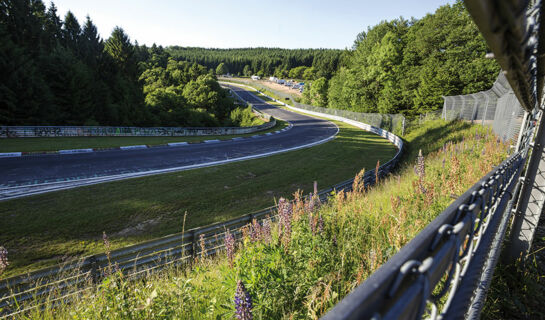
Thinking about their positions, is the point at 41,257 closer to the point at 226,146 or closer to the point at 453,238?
the point at 453,238

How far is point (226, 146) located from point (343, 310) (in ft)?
83.5

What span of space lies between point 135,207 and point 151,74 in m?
69.3

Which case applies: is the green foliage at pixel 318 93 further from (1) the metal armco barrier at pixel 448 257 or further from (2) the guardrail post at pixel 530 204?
(1) the metal armco barrier at pixel 448 257

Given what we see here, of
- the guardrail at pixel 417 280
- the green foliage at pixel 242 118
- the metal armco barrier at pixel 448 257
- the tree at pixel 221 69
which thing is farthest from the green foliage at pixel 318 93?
the tree at pixel 221 69

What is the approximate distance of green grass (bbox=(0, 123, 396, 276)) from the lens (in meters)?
8.59

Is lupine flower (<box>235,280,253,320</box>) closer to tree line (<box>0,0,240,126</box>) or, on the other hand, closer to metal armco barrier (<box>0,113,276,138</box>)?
metal armco barrier (<box>0,113,276,138</box>)

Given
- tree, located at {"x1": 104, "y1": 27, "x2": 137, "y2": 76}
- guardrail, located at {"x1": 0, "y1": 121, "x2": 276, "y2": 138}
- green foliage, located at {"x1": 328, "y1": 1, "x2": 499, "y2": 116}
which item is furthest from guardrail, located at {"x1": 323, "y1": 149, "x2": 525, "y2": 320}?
tree, located at {"x1": 104, "y1": 27, "x2": 137, "y2": 76}

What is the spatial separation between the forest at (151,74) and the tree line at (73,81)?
0.36 ft

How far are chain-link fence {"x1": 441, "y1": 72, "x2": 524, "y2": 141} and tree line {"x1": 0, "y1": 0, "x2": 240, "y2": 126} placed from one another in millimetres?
39407

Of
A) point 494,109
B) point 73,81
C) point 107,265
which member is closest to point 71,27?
point 73,81

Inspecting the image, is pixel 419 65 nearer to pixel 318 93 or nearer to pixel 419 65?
pixel 419 65

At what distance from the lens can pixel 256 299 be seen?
295 centimetres

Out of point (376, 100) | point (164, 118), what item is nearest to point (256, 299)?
point (164, 118)

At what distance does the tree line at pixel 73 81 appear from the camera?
27766mm
